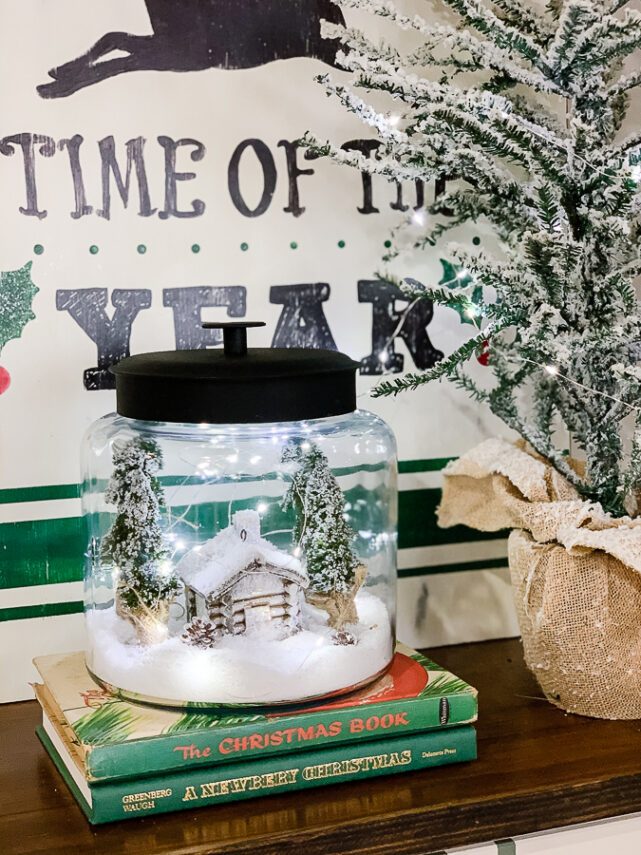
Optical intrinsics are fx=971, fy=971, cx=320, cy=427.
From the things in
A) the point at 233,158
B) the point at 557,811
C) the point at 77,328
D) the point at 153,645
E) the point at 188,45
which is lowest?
the point at 557,811

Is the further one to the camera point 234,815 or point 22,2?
point 22,2

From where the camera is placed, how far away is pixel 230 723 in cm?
89

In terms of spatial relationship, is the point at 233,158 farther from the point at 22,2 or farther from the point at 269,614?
the point at 269,614

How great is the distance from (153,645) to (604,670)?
469 millimetres

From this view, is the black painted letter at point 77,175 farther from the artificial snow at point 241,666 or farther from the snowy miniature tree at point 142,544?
the artificial snow at point 241,666

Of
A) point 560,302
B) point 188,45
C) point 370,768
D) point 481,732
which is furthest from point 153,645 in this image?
point 188,45

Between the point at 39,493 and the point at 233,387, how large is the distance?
1.25ft

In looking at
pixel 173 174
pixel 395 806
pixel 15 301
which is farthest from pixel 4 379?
pixel 395 806

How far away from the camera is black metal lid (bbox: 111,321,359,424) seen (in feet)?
2.87

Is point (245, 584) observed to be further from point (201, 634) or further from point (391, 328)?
point (391, 328)

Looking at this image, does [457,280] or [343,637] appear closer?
[343,637]

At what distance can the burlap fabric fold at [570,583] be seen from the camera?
39.4 inches

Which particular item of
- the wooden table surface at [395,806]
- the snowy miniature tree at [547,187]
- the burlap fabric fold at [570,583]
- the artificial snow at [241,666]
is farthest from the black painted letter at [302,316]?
Answer: the wooden table surface at [395,806]

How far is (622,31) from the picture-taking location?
96cm
